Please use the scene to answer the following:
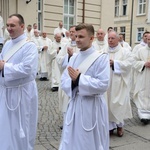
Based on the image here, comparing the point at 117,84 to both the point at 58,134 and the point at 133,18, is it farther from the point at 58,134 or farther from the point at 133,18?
the point at 133,18

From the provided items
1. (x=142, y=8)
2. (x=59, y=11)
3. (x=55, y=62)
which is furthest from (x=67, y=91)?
(x=142, y=8)

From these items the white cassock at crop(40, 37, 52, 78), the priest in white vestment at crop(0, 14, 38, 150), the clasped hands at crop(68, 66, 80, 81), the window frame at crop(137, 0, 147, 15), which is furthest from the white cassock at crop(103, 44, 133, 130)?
the window frame at crop(137, 0, 147, 15)

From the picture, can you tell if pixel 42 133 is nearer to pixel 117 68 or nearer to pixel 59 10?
pixel 117 68

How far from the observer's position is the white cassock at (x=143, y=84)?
247 inches

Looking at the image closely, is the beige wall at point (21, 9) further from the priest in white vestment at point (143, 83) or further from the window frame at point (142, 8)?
the window frame at point (142, 8)

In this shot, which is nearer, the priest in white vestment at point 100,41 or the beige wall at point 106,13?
the priest in white vestment at point 100,41

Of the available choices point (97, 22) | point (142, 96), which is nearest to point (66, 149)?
point (142, 96)

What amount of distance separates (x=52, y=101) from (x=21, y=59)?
4.43 metres

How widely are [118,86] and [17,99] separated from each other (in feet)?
7.36

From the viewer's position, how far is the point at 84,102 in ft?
11.3

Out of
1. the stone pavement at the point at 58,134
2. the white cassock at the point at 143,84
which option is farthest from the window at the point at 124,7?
the white cassock at the point at 143,84

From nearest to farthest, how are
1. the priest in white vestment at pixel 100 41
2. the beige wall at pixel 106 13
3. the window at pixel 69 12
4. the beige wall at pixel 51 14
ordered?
the priest in white vestment at pixel 100 41 < the beige wall at pixel 51 14 < the window at pixel 69 12 < the beige wall at pixel 106 13

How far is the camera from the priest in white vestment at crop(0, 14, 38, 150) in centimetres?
370

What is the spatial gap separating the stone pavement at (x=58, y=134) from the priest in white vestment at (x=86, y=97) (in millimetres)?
1310
